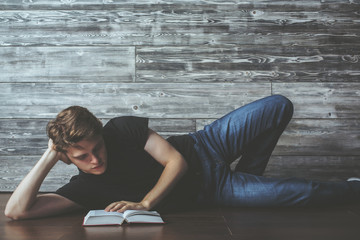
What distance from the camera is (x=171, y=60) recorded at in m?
2.15

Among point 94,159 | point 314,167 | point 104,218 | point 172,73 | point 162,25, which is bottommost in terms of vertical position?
point 314,167

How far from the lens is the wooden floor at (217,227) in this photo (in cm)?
116

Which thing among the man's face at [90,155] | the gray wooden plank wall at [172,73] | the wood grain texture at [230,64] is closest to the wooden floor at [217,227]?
the man's face at [90,155]

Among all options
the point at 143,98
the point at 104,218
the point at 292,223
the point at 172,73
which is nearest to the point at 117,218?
the point at 104,218

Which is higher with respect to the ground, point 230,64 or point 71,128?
point 230,64

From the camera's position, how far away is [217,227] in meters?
1.28

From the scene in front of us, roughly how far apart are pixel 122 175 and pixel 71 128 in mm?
317

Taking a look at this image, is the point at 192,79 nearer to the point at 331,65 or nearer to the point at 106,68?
the point at 106,68

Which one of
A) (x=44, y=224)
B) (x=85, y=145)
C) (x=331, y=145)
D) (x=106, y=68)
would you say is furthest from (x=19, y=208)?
(x=331, y=145)

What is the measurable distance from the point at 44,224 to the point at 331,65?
1867 mm

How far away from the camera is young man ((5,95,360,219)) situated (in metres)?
1.33

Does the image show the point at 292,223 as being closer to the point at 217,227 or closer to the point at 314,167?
the point at 217,227

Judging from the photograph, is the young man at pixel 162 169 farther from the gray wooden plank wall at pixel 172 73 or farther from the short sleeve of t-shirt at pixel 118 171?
the gray wooden plank wall at pixel 172 73

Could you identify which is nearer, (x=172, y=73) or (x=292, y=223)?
(x=292, y=223)
